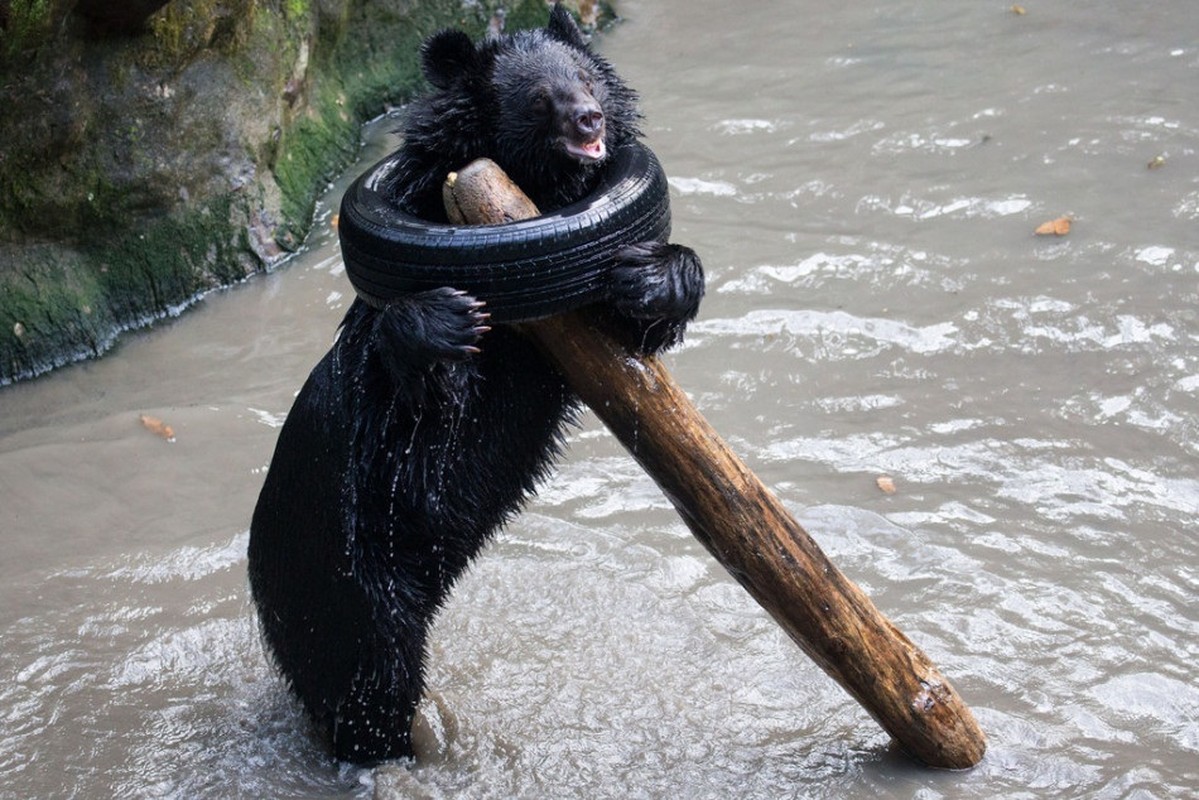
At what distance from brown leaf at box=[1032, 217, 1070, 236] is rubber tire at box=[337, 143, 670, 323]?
3889 millimetres

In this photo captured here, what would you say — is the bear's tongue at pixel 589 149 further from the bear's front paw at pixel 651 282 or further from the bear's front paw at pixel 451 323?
the bear's front paw at pixel 451 323

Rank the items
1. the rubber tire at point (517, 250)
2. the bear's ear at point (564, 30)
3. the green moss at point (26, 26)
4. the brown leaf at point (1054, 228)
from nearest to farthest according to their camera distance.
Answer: the rubber tire at point (517, 250) → the bear's ear at point (564, 30) → the green moss at point (26, 26) → the brown leaf at point (1054, 228)

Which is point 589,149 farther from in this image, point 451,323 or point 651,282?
point 451,323

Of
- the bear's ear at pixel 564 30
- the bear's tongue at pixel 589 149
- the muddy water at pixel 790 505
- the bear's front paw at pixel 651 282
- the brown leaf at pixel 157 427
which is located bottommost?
the muddy water at pixel 790 505

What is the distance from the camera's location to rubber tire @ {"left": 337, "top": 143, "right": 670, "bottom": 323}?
3.14 metres

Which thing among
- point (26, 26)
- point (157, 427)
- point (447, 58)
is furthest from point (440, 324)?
point (26, 26)

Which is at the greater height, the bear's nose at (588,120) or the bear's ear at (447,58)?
the bear's ear at (447,58)

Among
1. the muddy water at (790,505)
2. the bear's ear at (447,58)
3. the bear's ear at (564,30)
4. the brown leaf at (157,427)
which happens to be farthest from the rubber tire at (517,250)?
the brown leaf at (157,427)

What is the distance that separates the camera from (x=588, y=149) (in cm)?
359

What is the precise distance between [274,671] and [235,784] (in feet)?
1.45

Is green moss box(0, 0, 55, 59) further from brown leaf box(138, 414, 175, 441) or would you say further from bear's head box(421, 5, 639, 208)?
bear's head box(421, 5, 639, 208)

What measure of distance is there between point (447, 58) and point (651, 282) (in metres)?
1.10

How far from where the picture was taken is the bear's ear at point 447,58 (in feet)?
12.4

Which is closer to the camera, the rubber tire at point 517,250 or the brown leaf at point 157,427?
the rubber tire at point 517,250
